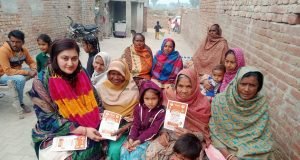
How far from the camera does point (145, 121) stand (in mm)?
2891

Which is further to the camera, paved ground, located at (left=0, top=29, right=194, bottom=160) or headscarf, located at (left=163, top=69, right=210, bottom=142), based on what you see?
paved ground, located at (left=0, top=29, right=194, bottom=160)

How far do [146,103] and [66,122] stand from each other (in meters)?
0.94

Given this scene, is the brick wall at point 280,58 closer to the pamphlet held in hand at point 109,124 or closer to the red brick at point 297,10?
the red brick at point 297,10

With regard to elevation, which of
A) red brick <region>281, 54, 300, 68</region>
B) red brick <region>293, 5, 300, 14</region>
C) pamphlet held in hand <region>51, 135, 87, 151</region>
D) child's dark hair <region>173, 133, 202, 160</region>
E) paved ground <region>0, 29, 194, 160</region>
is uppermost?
red brick <region>293, 5, 300, 14</region>

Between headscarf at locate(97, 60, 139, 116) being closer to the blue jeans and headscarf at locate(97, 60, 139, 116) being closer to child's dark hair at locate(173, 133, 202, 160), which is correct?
child's dark hair at locate(173, 133, 202, 160)

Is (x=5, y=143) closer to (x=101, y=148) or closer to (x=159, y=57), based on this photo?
(x=101, y=148)

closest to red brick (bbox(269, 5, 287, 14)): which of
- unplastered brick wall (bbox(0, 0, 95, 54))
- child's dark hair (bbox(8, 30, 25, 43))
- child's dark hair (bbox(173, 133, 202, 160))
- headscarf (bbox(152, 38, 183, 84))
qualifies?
headscarf (bbox(152, 38, 183, 84))

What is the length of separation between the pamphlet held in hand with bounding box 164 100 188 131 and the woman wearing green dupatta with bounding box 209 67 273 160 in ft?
1.37

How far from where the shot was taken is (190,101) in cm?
286

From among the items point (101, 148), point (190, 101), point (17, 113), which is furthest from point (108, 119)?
point (17, 113)

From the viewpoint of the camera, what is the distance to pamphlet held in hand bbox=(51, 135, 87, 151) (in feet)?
8.59

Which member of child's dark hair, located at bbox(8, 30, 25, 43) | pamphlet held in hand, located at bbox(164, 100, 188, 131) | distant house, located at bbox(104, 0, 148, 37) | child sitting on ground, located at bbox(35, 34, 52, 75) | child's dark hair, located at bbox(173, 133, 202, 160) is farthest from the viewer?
distant house, located at bbox(104, 0, 148, 37)

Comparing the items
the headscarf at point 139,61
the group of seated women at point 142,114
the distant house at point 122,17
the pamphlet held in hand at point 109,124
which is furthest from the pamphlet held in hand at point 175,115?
the distant house at point 122,17

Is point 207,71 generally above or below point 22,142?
above
